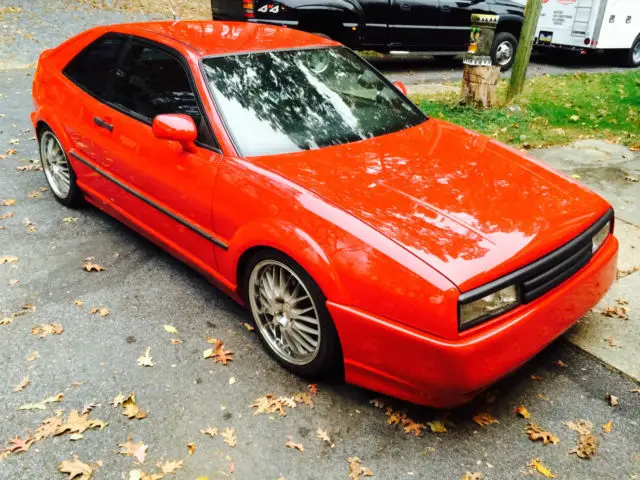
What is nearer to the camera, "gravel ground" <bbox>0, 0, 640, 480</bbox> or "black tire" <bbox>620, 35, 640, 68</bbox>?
"gravel ground" <bbox>0, 0, 640, 480</bbox>

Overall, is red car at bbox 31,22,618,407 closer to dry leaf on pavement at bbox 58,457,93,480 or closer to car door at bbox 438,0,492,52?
dry leaf on pavement at bbox 58,457,93,480

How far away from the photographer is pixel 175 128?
10.3 feet

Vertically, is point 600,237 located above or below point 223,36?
below

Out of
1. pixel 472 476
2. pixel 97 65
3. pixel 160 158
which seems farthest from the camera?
pixel 97 65

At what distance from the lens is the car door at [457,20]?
35.3ft

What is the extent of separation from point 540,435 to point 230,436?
4.73 ft

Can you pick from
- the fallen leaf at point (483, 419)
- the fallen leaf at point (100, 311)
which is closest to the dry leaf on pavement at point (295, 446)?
the fallen leaf at point (483, 419)

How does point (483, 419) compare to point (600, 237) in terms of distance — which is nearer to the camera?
point (483, 419)

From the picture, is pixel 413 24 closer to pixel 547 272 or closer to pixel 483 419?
pixel 547 272

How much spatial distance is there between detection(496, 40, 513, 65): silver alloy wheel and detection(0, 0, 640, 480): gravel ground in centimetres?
952

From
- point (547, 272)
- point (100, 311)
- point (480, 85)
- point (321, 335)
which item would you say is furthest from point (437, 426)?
point (480, 85)

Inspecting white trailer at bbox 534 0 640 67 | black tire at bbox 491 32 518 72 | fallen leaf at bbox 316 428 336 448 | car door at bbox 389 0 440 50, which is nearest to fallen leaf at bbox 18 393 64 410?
fallen leaf at bbox 316 428 336 448

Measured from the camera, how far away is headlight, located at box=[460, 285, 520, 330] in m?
2.37

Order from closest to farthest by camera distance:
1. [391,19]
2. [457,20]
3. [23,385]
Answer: [23,385]
[391,19]
[457,20]
